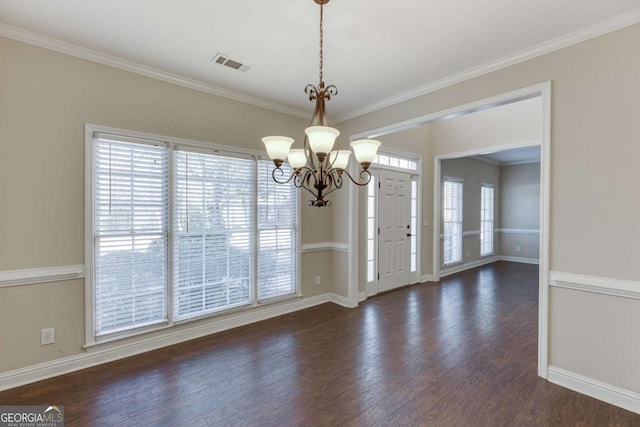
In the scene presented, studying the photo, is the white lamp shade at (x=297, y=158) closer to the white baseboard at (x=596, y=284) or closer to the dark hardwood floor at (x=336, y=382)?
the dark hardwood floor at (x=336, y=382)

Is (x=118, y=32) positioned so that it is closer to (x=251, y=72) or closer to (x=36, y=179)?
(x=251, y=72)

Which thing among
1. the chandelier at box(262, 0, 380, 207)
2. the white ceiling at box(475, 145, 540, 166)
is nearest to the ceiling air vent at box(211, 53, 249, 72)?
the chandelier at box(262, 0, 380, 207)

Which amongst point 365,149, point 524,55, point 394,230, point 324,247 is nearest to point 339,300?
point 324,247

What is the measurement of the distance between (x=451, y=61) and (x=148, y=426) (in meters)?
3.75

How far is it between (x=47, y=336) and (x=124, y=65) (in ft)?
8.21

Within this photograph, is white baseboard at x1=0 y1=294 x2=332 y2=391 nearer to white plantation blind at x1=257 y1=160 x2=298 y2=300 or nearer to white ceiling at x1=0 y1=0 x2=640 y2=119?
white plantation blind at x1=257 y1=160 x2=298 y2=300

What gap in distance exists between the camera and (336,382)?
246cm

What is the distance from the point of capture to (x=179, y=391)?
7.70 feet

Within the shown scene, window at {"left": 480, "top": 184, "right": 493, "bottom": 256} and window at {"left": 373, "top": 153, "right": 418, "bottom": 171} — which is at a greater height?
window at {"left": 373, "top": 153, "right": 418, "bottom": 171}

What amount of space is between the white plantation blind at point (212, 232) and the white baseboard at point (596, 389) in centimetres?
311

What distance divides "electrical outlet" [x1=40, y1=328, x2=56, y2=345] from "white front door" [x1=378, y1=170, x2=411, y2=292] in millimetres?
4099

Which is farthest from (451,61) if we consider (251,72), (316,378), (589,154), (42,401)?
(42,401)

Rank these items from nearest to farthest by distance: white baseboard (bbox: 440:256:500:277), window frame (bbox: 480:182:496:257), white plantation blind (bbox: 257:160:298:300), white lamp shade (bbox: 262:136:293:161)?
white lamp shade (bbox: 262:136:293:161) → white plantation blind (bbox: 257:160:298:300) → white baseboard (bbox: 440:256:500:277) → window frame (bbox: 480:182:496:257)

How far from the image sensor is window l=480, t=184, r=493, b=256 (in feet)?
25.6
